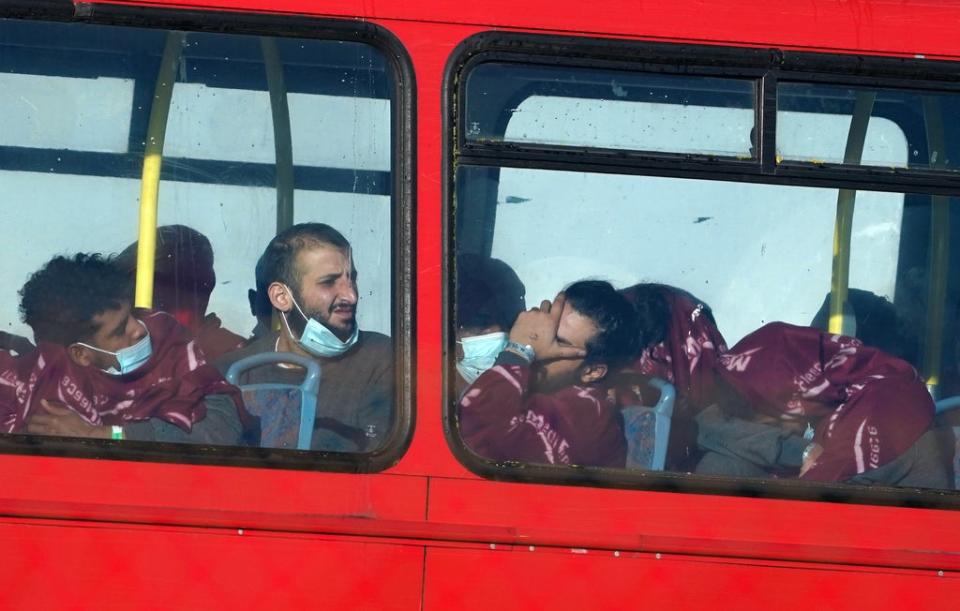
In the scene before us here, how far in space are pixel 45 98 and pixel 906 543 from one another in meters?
2.59

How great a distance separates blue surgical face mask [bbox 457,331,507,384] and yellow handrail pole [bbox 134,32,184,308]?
855 mm

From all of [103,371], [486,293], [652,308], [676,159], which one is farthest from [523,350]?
[103,371]

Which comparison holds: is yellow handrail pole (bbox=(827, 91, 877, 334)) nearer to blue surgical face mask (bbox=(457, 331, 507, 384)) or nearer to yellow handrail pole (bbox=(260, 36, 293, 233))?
blue surgical face mask (bbox=(457, 331, 507, 384))

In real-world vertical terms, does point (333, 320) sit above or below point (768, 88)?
below

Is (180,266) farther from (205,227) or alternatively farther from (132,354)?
(132,354)

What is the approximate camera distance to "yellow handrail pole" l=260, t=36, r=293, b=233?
122 inches

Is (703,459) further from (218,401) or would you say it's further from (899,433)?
(218,401)

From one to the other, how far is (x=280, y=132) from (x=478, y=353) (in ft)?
2.61

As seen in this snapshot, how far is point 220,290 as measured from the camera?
10.2 ft

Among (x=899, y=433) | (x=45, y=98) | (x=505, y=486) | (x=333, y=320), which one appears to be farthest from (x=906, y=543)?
(x=45, y=98)

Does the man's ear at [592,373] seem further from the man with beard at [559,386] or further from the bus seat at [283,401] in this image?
the bus seat at [283,401]

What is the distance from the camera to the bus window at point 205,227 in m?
3.09

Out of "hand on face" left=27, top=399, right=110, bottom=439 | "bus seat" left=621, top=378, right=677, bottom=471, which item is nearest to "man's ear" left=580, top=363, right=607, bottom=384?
"bus seat" left=621, top=378, right=677, bottom=471

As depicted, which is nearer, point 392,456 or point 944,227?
point 392,456
